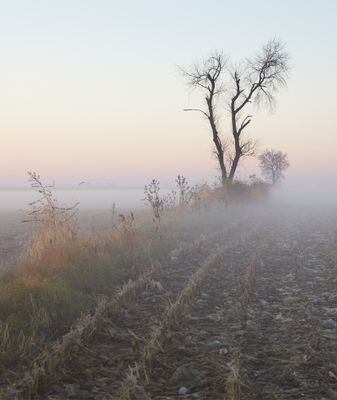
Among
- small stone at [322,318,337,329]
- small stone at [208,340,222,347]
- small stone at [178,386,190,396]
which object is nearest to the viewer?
small stone at [178,386,190,396]

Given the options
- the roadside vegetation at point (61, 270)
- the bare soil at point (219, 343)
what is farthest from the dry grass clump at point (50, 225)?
the bare soil at point (219, 343)

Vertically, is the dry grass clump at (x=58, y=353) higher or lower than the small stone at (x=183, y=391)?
higher

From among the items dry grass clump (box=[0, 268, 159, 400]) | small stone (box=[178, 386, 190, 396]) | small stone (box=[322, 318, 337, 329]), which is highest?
dry grass clump (box=[0, 268, 159, 400])

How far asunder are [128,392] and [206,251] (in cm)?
1043

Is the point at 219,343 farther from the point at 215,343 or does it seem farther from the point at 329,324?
the point at 329,324

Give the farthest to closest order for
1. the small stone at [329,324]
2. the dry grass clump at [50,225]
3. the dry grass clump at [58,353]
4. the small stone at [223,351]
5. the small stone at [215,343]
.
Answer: the dry grass clump at [50,225] → the small stone at [329,324] → the small stone at [215,343] → the small stone at [223,351] → the dry grass clump at [58,353]

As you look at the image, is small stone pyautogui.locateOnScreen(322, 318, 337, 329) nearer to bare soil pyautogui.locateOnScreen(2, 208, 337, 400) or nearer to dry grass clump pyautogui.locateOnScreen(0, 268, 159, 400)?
bare soil pyautogui.locateOnScreen(2, 208, 337, 400)

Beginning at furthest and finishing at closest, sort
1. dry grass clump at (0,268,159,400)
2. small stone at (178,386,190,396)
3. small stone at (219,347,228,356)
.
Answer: small stone at (219,347,228,356)
small stone at (178,386,190,396)
dry grass clump at (0,268,159,400)

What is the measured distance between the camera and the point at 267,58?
40000 mm

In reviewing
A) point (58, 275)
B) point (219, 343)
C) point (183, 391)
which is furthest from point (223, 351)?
point (58, 275)

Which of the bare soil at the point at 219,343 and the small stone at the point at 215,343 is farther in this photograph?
the small stone at the point at 215,343

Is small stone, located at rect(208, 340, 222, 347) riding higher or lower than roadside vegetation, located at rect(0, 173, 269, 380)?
lower

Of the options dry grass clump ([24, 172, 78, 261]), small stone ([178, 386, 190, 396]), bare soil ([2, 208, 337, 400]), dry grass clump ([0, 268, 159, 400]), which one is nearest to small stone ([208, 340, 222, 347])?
bare soil ([2, 208, 337, 400])

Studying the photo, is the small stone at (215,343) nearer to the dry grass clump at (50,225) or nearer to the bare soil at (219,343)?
the bare soil at (219,343)
